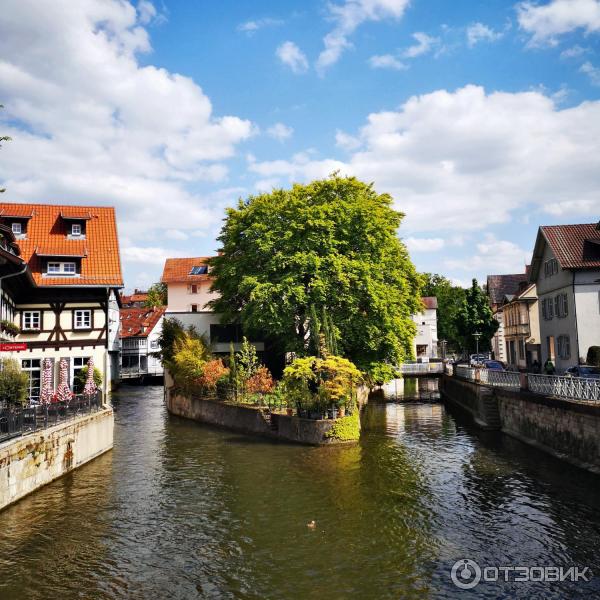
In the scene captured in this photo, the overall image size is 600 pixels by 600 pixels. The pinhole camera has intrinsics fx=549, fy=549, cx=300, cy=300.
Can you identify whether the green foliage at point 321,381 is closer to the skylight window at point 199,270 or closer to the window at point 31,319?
the window at point 31,319

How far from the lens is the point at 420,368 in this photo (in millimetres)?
57812

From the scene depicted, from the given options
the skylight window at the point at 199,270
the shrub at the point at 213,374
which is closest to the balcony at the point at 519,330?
the shrub at the point at 213,374

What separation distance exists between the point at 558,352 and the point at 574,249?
23.5 feet

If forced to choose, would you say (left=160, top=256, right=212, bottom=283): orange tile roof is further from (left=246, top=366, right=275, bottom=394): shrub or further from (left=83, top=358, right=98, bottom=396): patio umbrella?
(left=83, top=358, right=98, bottom=396): patio umbrella

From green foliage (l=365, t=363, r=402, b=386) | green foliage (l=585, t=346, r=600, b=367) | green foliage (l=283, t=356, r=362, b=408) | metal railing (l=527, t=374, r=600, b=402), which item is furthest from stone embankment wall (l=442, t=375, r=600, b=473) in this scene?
green foliage (l=283, t=356, r=362, b=408)

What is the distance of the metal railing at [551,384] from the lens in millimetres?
20875

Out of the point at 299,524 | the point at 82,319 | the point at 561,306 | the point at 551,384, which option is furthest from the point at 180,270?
the point at 299,524

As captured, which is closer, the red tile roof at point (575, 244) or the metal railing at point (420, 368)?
the red tile roof at point (575, 244)

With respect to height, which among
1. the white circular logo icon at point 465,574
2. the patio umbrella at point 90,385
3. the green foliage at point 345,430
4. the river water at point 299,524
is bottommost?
the white circular logo icon at point 465,574

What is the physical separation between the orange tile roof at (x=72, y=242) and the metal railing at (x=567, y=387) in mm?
22525

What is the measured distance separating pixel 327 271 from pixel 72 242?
613 inches

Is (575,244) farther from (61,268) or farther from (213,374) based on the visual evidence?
(61,268)

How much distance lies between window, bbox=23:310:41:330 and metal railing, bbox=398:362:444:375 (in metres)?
36.7

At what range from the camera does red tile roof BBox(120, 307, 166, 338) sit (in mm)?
80188
